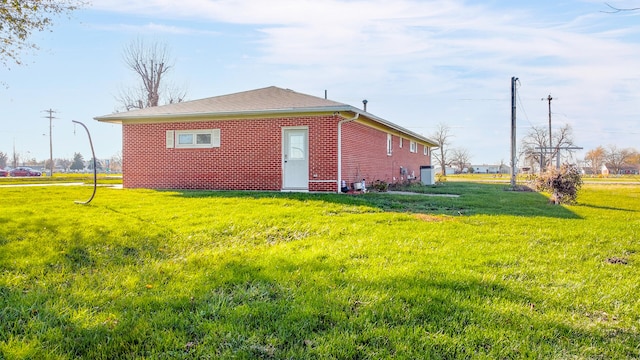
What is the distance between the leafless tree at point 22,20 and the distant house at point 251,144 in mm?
3823

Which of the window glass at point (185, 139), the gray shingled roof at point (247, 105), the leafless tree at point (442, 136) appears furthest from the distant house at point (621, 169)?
the window glass at point (185, 139)

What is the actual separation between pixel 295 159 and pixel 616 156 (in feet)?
288

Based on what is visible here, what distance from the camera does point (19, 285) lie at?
12.2ft

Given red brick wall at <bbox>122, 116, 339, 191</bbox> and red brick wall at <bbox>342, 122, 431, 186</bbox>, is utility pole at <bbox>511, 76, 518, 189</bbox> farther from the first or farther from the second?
red brick wall at <bbox>122, 116, 339, 191</bbox>

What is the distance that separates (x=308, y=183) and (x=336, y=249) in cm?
728

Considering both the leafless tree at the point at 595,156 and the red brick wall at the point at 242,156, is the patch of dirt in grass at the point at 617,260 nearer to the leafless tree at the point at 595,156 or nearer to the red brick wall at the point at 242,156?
the red brick wall at the point at 242,156

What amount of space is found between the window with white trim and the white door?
2314mm

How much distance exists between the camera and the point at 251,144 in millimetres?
12586

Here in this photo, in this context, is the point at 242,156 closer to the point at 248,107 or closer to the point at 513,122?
the point at 248,107

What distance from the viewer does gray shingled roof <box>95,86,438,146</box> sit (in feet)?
38.4

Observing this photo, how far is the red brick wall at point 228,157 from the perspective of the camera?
1196cm

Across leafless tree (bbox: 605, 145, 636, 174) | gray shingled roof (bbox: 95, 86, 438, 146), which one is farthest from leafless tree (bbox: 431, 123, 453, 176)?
gray shingled roof (bbox: 95, 86, 438, 146)

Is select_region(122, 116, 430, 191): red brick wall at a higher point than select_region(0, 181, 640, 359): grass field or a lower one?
higher

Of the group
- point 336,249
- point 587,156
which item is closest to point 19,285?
point 336,249
